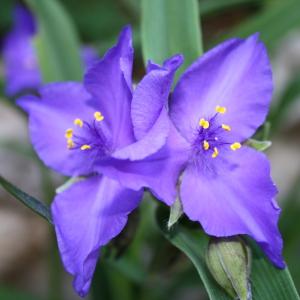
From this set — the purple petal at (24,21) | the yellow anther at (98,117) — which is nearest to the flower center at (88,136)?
the yellow anther at (98,117)

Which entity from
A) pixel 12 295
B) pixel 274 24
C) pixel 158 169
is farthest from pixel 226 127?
pixel 12 295

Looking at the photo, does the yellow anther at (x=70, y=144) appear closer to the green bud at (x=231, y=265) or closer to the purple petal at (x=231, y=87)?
the purple petal at (x=231, y=87)

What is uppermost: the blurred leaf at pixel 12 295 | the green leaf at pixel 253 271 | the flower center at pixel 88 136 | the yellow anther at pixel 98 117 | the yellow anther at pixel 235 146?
the yellow anther at pixel 98 117

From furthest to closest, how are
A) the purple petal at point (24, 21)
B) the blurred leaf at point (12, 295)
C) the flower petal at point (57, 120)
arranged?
the purple petal at point (24, 21)
the blurred leaf at point (12, 295)
the flower petal at point (57, 120)

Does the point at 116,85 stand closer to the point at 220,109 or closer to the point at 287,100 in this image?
the point at 220,109

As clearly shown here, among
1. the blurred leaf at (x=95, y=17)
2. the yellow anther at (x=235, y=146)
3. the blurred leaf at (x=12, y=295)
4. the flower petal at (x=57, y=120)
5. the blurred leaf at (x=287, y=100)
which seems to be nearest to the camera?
the yellow anther at (x=235, y=146)

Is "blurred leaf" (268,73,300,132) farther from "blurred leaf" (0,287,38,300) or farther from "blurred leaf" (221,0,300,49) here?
"blurred leaf" (0,287,38,300)

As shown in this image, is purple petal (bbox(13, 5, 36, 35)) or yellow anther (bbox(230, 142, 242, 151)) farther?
purple petal (bbox(13, 5, 36, 35))

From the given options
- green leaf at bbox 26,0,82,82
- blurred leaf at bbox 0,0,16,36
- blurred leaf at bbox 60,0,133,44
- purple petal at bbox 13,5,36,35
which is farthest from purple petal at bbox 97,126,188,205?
blurred leaf at bbox 0,0,16,36

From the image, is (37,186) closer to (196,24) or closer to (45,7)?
(45,7)
